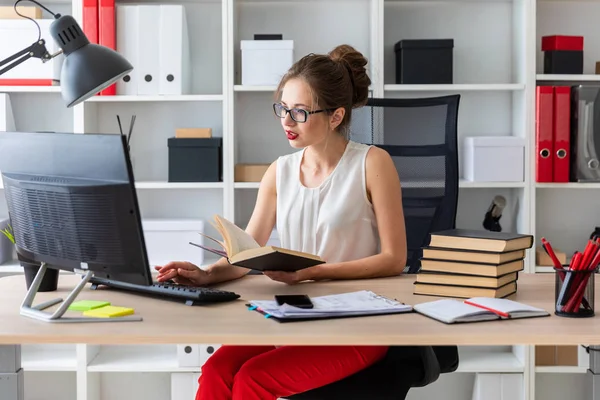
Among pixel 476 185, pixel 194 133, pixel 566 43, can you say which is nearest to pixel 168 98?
pixel 194 133

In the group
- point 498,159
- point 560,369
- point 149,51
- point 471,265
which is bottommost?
point 560,369

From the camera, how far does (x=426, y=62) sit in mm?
3250

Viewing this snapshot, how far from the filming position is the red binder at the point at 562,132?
3141mm

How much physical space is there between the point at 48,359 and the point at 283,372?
195 centimetres

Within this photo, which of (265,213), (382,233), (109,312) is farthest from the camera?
(265,213)

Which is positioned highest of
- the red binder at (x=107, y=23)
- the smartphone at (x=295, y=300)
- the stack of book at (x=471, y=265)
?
the red binder at (x=107, y=23)

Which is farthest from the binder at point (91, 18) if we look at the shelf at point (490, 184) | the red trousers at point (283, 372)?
the red trousers at point (283, 372)

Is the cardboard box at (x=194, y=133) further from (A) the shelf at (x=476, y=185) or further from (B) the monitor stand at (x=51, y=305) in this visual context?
(B) the monitor stand at (x=51, y=305)

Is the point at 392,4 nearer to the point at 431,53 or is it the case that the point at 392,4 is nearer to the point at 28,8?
the point at 431,53

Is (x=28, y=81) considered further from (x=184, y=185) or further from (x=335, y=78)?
(x=335, y=78)

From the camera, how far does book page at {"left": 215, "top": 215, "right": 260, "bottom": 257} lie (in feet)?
6.02

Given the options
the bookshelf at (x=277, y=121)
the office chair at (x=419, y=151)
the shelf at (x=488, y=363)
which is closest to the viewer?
the office chair at (x=419, y=151)

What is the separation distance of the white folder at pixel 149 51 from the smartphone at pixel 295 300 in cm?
180

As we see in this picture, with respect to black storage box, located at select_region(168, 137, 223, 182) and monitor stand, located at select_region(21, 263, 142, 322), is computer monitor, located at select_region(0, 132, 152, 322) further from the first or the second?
black storage box, located at select_region(168, 137, 223, 182)
